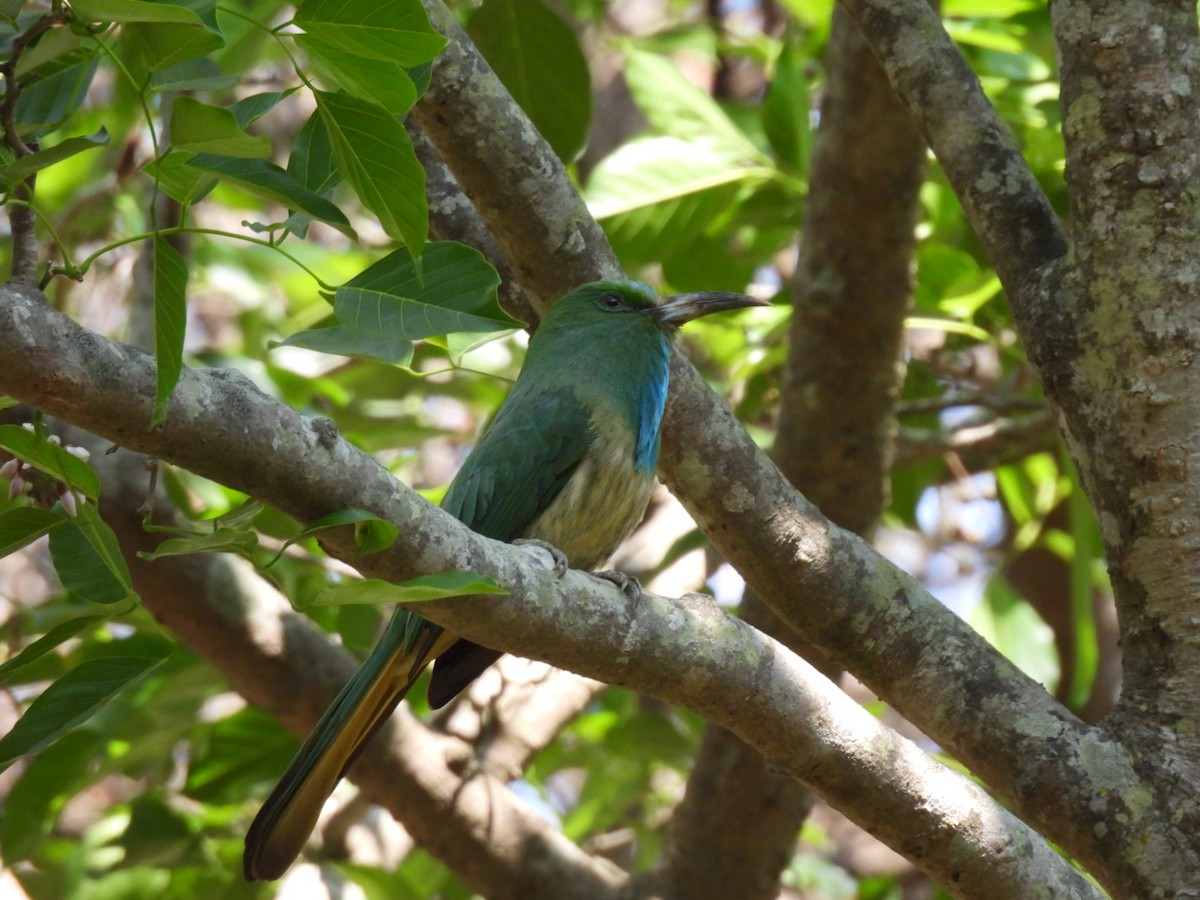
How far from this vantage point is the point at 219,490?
365cm

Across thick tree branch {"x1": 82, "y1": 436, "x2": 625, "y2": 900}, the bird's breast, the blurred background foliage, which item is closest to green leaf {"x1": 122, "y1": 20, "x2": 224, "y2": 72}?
the blurred background foliage

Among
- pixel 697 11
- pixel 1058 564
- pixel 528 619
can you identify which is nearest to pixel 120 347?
pixel 528 619

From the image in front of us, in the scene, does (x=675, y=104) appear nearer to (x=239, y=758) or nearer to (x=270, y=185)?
(x=239, y=758)

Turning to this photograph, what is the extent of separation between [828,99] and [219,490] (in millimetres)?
1932

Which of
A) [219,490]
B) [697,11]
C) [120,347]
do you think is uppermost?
[697,11]

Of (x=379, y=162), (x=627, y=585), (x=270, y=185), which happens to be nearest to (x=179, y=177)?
(x=270, y=185)

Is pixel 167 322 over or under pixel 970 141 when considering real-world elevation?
under

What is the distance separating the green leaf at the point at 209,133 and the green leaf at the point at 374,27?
0.54 ft

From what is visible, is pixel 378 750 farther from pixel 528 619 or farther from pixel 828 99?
pixel 828 99

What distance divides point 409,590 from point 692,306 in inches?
81.7

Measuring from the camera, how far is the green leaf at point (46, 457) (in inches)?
59.1

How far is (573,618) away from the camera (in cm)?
186

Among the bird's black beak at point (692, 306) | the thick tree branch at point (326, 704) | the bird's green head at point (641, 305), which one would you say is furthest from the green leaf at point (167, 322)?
the bird's black beak at point (692, 306)

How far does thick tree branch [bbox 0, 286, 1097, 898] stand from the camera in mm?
1439
